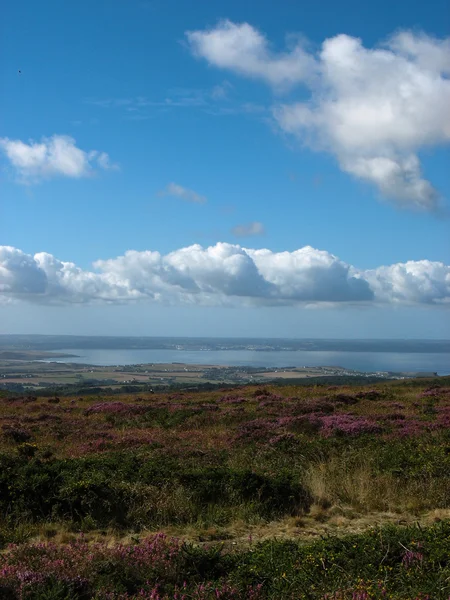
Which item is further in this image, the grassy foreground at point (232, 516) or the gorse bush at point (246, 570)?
the grassy foreground at point (232, 516)

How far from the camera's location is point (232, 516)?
8305 mm

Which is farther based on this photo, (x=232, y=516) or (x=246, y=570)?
(x=232, y=516)

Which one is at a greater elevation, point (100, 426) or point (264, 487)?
point (264, 487)

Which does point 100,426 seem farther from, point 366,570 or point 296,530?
point 366,570

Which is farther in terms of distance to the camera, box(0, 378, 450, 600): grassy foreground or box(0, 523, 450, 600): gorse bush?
box(0, 378, 450, 600): grassy foreground

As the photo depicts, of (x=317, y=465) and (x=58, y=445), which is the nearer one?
(x=317, y=465)

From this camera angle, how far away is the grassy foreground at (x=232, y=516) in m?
5.38

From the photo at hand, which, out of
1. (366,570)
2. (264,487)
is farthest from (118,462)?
(366,570)

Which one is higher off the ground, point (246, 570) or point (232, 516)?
point (246, 570)

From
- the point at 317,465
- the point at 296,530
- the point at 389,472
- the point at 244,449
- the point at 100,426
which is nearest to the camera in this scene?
the point at 296,530

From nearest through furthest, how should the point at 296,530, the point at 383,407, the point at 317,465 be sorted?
the point at 296,530 < the point at 317,465 < the point at 383,407

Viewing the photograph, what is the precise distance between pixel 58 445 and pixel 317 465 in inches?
343

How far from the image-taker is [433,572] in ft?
18.1

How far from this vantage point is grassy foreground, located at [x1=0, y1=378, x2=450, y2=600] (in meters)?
5.38
